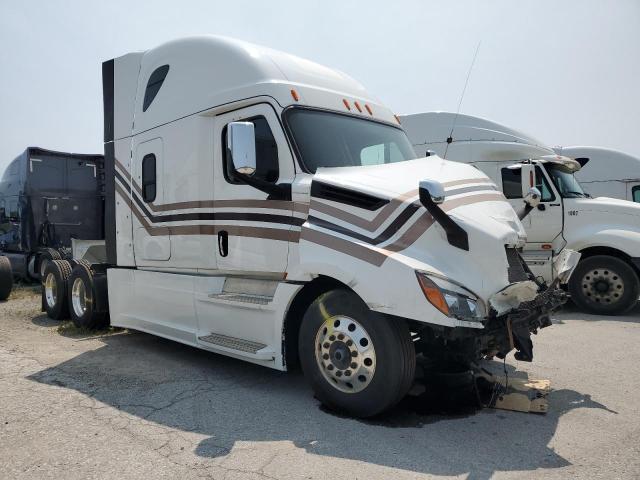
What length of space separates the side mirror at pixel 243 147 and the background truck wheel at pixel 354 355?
49.5 inches

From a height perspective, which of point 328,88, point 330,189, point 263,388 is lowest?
point 263,388

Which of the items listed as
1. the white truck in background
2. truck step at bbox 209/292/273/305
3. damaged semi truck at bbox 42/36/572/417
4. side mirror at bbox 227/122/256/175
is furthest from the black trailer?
the white truck in background

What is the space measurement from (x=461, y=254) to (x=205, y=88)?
3.25 meters

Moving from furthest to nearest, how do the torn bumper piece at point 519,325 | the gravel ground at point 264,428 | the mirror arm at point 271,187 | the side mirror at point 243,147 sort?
the mirror arm at point 271,187, the side mirror at point 243,147, the torn bumper piece at point 519,325, the gravel ground at point 264,428

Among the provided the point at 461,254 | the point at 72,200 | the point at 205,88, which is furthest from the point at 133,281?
the point at 72,200

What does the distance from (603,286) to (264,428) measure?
23.7 feet

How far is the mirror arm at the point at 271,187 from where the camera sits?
15.2 ft

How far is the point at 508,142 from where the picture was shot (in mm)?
10219

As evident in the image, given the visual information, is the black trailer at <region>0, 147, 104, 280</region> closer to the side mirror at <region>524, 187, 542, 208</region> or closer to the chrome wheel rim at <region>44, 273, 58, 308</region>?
the chrome wheel rim at <region>44, 273, 58, 308</region>

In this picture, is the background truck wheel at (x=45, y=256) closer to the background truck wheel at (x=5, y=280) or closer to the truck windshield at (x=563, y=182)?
the background truck wheel at (x=5, y=280)

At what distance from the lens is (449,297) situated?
3.61m

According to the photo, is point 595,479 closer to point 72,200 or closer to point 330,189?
point 330,189

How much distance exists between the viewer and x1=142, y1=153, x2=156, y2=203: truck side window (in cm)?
625

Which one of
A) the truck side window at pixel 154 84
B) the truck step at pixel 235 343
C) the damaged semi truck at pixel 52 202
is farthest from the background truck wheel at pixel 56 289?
the truck step at pixel 235 343
